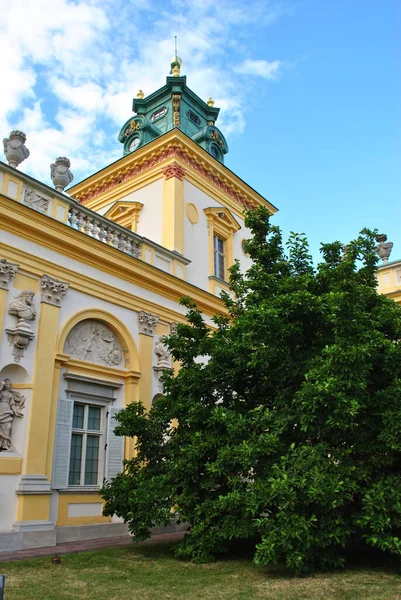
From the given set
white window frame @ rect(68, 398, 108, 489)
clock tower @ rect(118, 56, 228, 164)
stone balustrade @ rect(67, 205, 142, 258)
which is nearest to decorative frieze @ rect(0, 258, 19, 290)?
stone balustrade @ rect(67, 205, 142, 258)

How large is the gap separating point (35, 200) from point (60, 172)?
1394mm

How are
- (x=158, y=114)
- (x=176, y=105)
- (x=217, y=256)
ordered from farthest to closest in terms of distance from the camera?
(x=158, y=114) < (x=176, y=105) < (x=217, y=256)

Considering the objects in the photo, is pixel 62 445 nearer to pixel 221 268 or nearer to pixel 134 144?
pixel 221 268

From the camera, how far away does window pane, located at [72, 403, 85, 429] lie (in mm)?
11123

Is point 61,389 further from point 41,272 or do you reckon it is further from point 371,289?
point 371,289

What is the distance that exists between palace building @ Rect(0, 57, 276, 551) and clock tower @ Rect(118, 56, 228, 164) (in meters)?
3.22

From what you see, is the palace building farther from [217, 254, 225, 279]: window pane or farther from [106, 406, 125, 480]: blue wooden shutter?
[217, 254, 225, 279]: window pane

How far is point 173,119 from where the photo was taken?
19.7 m

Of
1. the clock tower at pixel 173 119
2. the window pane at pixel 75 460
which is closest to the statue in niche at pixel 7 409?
the window pane at pixel 75 460

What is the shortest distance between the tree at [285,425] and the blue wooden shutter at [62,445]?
2.22 metres

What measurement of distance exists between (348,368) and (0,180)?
25.3 ft

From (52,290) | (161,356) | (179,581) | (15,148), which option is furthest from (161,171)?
(179,581)

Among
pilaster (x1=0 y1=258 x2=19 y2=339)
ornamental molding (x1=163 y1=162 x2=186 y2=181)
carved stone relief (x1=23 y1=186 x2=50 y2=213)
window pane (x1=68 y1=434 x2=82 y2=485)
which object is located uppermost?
ornamental molding (x1=163 y1=162 x2=186 y2=181)

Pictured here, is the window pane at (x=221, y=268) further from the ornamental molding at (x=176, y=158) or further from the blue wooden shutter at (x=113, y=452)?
the blue wooden shutter at (x=113, y=452)
